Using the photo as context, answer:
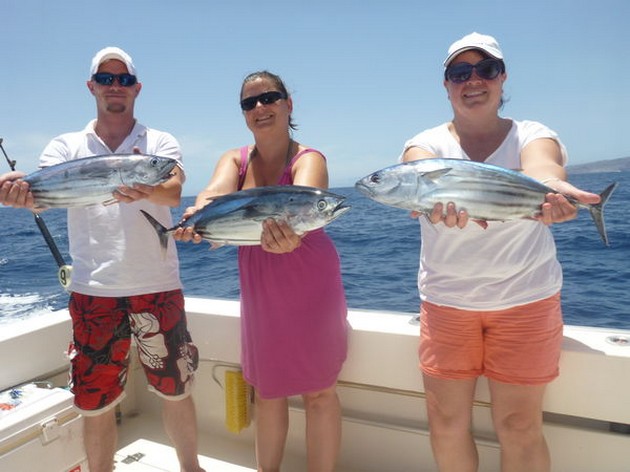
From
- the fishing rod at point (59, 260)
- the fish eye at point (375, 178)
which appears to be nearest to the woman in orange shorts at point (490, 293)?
the fish eye at point (375, 178)

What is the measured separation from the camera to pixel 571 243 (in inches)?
485

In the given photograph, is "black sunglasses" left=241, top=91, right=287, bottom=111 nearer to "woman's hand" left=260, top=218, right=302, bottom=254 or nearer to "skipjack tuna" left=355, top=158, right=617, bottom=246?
"woman's hand" left=260, top=218, right=302, bottom=254

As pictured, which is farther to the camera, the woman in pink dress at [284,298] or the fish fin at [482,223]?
the woman in pink dress at [284,298]

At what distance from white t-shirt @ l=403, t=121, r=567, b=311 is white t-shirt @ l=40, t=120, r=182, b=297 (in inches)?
52.0

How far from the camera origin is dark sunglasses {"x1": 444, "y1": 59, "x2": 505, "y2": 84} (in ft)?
6.68

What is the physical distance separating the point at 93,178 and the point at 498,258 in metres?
1.80

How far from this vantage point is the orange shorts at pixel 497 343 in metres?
2.03

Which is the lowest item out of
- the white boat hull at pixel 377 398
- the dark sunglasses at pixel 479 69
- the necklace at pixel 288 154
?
the white boat hull at pixel 377 398

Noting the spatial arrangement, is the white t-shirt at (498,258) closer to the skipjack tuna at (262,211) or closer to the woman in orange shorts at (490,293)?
the woman in orange shorts at (490,293)

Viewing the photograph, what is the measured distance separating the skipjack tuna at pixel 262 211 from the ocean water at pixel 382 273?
18.3 feet

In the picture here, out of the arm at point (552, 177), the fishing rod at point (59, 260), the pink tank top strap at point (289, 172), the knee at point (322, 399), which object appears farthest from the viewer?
the fishing rod at point (59, 260)

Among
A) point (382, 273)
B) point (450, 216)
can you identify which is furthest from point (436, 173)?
point (382, 273)

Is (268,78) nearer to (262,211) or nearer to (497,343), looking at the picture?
(262,211)

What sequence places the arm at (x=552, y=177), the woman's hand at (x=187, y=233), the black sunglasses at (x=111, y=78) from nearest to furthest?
the arm at (x=552, y=177) → the woman's hand at (x=187, y=233) → the black sunglasses at (x=111, y=78)
